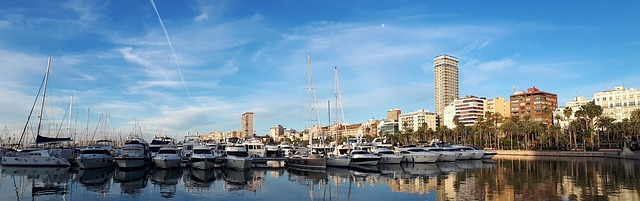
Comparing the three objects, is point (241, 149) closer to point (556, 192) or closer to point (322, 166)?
point (322, 166)

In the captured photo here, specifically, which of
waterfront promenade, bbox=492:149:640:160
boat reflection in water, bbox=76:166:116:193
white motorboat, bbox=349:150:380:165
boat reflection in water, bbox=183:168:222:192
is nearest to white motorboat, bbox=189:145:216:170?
boat reflection in water, bbox=183:168:222:192

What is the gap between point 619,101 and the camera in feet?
513

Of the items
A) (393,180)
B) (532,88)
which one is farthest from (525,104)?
(393,180)

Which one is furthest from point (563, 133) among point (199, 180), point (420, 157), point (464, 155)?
point (199, 180)

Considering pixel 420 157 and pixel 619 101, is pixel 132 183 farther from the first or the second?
pixel 619 101

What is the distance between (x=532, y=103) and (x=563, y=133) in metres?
76.0

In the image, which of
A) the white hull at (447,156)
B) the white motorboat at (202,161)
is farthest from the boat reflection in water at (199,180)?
the white hull at (447,156)

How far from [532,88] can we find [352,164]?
6358 inches

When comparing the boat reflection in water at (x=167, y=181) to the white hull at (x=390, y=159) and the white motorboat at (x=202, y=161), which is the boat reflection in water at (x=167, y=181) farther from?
the white hull at (x=390, y=159)

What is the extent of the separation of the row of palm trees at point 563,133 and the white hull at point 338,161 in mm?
56813

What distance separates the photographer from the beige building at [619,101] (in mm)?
152125

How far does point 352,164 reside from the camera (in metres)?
61.2

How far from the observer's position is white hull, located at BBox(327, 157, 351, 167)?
194ft

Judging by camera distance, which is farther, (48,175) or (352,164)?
(352,164)
